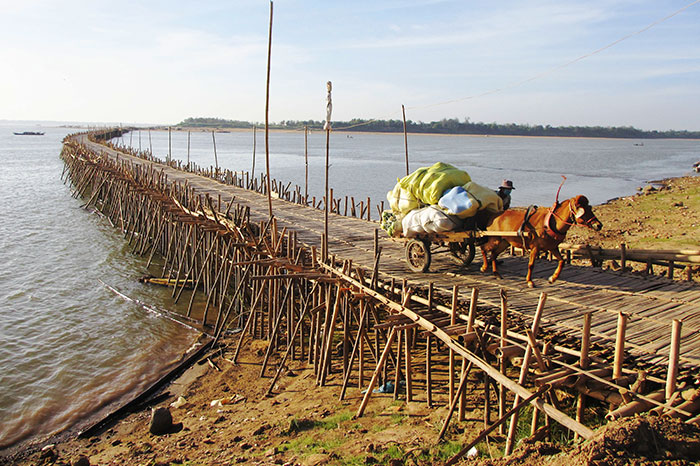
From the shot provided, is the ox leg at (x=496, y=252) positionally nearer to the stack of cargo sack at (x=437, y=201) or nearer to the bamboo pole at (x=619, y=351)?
the stack of cargo sack at (x=437, y=201)

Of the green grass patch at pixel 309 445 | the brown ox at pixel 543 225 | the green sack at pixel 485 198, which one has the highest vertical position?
the green sack at pixel 485 198

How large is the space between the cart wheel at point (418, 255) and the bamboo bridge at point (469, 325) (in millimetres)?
158

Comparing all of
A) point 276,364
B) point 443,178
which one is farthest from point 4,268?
point 443,178

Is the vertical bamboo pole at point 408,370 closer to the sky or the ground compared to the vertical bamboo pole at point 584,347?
closer to the ground

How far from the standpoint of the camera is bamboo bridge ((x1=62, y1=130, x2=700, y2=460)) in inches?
191

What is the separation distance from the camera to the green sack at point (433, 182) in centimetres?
841

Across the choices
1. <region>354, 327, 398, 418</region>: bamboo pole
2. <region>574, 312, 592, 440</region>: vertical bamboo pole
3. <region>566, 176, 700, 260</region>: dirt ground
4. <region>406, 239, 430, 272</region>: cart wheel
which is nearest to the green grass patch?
<region>354, 327, 398, 418</region>: bamboo pole

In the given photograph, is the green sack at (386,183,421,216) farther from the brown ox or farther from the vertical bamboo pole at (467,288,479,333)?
the vertical bamboo pole at (467,288,479,333)

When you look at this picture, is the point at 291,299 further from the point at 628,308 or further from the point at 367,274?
the point at 628,308

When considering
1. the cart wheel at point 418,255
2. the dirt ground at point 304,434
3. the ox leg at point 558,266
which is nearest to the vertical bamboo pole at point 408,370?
the dirt ground at point 304,434

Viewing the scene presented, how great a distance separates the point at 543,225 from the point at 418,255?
214cm

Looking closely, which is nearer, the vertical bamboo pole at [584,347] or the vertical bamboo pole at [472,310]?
the vertical bamboo pole at [584,347]

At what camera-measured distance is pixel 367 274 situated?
8336mm

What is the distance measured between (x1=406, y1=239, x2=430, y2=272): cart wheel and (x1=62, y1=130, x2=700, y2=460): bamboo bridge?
0.16 metres
